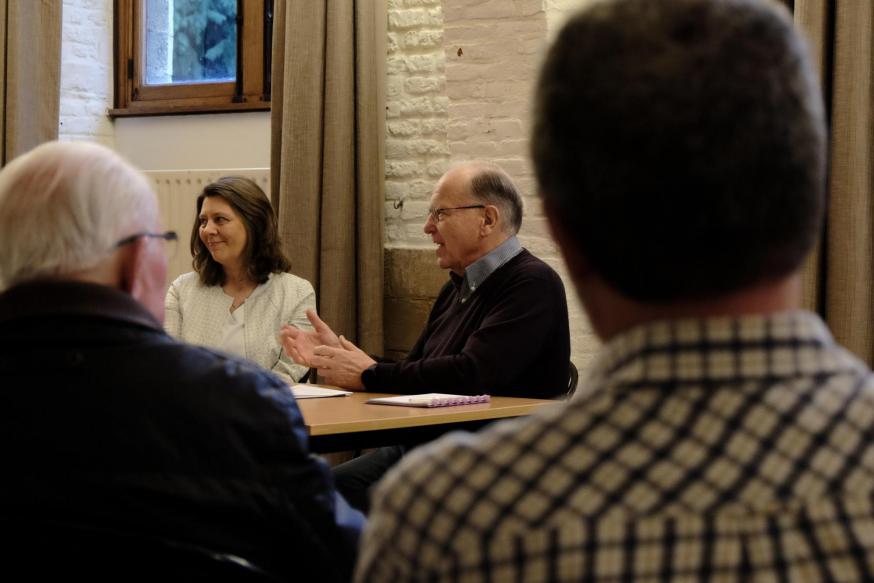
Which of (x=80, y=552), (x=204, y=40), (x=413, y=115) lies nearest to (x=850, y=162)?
(x=413, y=115)

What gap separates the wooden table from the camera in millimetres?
2326

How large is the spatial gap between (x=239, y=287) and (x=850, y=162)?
6.44ft

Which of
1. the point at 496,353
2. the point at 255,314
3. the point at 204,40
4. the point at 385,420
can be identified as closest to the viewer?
the point at 385,420

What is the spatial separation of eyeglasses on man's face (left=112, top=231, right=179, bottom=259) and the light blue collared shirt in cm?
171

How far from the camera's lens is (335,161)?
4.64 m

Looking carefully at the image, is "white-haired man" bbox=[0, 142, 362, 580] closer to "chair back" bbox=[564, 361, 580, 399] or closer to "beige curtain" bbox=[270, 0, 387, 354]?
"chair back" bbox=[564, 361, 580, 399]

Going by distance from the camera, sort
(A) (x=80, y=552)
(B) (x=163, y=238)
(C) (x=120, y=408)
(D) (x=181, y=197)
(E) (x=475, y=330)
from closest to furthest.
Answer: (A) (x=80, y=552) < (C) (x=120, y=408) < (B) (x=163, y=238) < (E) (x=475, y=330) < (D) (x=181, y=197)

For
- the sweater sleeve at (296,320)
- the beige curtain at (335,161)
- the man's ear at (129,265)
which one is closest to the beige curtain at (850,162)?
the sweater sleeve at (296,320)

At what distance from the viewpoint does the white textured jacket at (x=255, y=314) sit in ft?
12.1

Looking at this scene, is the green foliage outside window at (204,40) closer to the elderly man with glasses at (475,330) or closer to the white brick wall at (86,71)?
the white brick wall at (86,71)

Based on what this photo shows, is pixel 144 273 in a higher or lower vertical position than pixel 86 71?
lower

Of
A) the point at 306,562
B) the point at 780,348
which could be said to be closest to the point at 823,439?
the point at 780,348

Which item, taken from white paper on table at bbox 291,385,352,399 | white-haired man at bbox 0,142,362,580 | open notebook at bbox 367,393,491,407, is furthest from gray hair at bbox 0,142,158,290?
white paper on table at bbox 291,385,352,399

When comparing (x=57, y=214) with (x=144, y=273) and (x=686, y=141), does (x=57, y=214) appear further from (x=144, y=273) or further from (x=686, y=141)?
(x=686, y=141)
